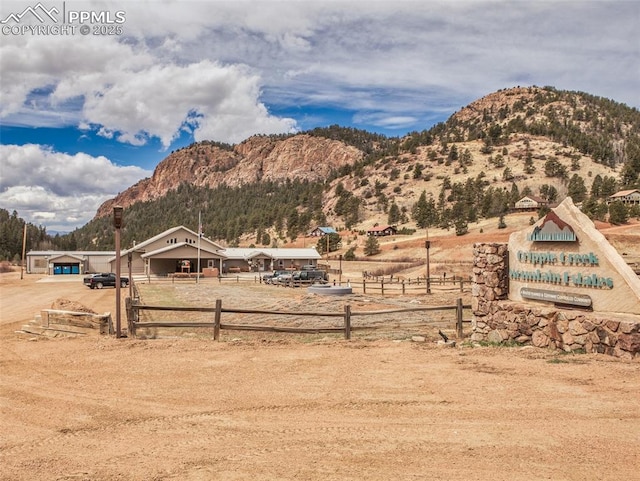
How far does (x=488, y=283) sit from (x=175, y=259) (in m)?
53.6

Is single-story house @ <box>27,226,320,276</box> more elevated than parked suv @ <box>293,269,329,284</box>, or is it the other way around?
single-story house @ <box>27,226,320,276</box>

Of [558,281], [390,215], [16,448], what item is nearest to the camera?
[16,448]

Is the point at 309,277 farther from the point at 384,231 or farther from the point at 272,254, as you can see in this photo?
the point at 384,231

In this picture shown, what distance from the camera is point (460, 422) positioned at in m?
7.44

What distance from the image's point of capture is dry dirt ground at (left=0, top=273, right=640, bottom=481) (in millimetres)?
6020

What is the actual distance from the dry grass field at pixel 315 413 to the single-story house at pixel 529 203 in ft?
281

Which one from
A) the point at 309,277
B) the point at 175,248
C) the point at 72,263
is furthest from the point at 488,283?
the point at 72,263

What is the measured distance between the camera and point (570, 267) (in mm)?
12336

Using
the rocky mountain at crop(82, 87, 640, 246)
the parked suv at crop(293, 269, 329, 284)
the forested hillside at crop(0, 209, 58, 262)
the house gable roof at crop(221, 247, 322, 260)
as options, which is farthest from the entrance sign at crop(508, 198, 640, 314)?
the forested hillside at crop(0, 209, 58, 262)

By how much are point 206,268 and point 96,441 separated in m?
56.0

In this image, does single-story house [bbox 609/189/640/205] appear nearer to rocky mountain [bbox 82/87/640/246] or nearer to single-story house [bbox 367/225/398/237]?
rocky mountain [bbox 82/87/640/246]

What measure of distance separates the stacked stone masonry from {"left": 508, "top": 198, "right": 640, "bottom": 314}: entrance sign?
315 mm

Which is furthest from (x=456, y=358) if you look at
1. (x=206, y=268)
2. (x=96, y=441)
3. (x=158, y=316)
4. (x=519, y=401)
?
(x=206, y=268)

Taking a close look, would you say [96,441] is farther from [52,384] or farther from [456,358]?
[456,358]
